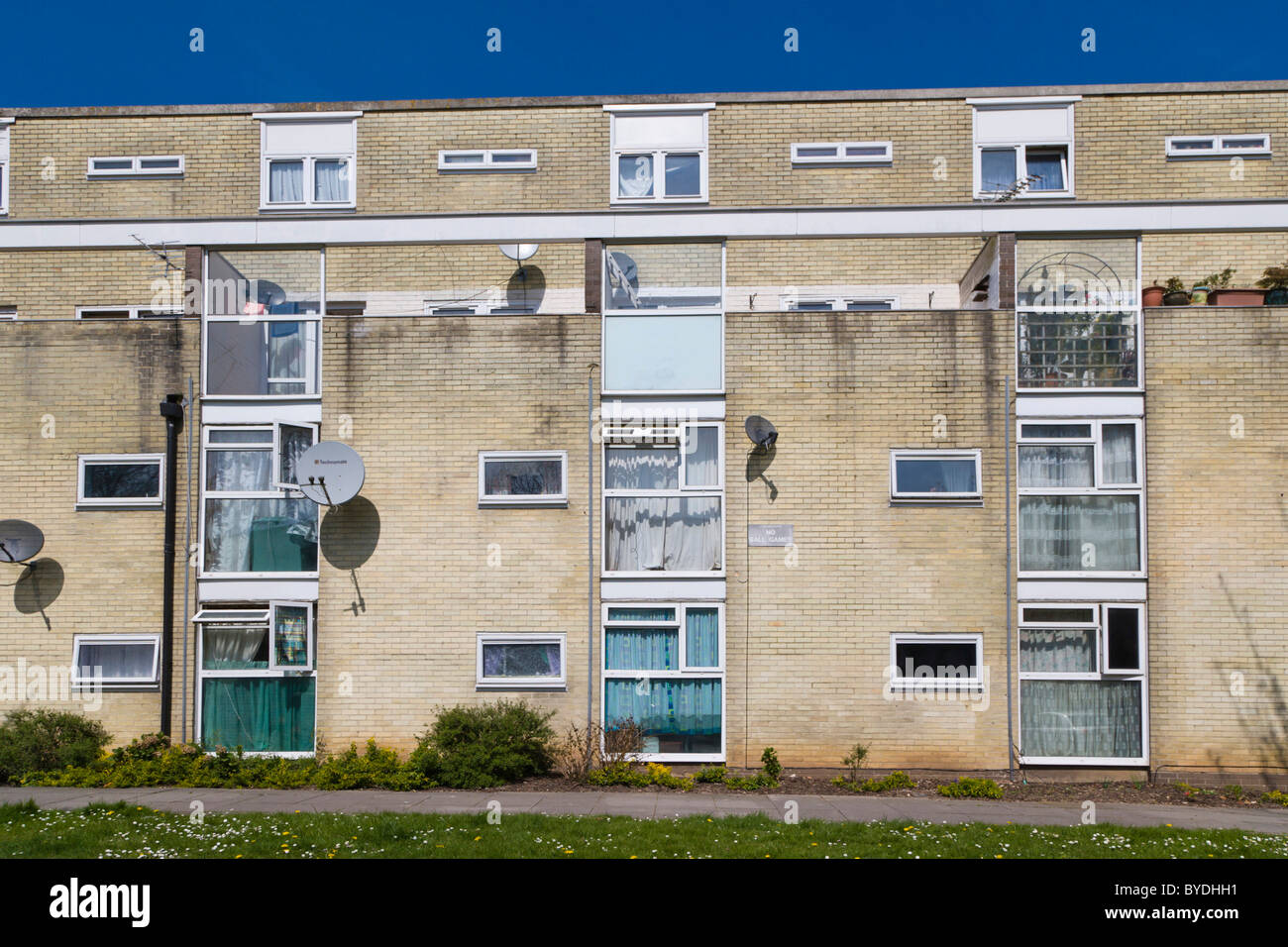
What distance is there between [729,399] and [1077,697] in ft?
17.8

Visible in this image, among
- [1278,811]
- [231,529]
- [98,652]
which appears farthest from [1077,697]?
Result: [98,652]

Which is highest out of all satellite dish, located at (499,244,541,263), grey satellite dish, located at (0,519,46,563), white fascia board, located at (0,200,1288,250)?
white fascia board, located at (0,200,1288,250)

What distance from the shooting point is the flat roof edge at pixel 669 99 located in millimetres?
14648

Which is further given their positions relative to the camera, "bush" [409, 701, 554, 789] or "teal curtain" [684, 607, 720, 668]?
"teal curtain" [684, 607, 720, 668]

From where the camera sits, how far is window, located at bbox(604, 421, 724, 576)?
1287 cm

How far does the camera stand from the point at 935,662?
40.9 feet

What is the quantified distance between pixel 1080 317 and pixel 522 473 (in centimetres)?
710

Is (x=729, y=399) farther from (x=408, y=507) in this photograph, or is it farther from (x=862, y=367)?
(x=408, y=507)

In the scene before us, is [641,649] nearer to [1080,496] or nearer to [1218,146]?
[1080,496]

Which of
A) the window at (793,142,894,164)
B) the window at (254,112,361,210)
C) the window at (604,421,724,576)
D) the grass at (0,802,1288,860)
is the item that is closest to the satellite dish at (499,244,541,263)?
the window at (254,112,361,210)

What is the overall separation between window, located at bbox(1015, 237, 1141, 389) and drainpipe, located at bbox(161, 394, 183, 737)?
10420mm

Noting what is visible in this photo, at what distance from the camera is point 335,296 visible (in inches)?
585

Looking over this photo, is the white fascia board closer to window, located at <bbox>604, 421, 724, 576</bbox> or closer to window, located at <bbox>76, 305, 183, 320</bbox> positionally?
window, located at <bbox>76, 305, 183, 320</bbox>
